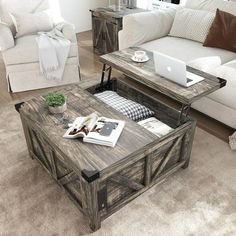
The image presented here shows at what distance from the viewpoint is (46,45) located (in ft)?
9.06

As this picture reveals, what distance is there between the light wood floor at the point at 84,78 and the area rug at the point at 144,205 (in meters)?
0.28

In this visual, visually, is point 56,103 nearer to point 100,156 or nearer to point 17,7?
point 100,156

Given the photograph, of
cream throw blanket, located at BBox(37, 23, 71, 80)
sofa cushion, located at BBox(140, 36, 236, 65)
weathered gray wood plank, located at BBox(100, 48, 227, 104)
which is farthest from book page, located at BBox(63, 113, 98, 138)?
cream throw blanket, located at BBox(37, 23, 71, 80)

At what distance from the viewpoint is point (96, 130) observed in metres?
1.58

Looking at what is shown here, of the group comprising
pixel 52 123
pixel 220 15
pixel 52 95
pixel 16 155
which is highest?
pixel 220 15

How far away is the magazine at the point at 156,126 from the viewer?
1.83 metres

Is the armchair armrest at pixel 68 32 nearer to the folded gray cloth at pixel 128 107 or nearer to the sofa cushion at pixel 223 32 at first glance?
the folded gray cloth at pixel 128 107

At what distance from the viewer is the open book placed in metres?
1.53

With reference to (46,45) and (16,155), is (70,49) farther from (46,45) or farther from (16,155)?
(16,155)

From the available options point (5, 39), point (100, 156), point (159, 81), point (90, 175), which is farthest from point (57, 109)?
point (5, 39)

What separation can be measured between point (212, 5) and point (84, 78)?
1545 mm

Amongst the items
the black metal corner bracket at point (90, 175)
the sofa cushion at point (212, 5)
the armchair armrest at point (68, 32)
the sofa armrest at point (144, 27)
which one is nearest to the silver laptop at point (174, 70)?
the black metal corner bracket at point (90, 175)

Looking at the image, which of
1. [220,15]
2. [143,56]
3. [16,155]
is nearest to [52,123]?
[16,155]

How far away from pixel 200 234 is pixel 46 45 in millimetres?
2142
